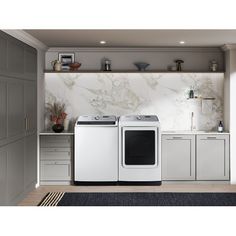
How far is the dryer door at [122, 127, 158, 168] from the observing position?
606cm

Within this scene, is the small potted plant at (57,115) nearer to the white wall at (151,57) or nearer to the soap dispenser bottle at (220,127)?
the white wall at (151,57)

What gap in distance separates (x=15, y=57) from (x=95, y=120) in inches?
71.9

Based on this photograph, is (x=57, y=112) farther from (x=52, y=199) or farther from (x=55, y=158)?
(x=52, y=199)

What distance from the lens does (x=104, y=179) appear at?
20.1ft

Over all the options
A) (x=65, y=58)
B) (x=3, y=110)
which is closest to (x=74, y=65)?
(x=65, y=58)

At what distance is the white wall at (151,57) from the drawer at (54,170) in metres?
1.59

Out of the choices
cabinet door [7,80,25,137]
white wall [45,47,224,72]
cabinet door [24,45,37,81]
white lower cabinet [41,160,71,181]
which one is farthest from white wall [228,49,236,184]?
cabinet door [7,80,25,137]

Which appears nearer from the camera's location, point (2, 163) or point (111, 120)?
point (2, 163)

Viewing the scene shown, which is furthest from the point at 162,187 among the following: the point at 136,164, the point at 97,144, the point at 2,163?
the point at 2,163
